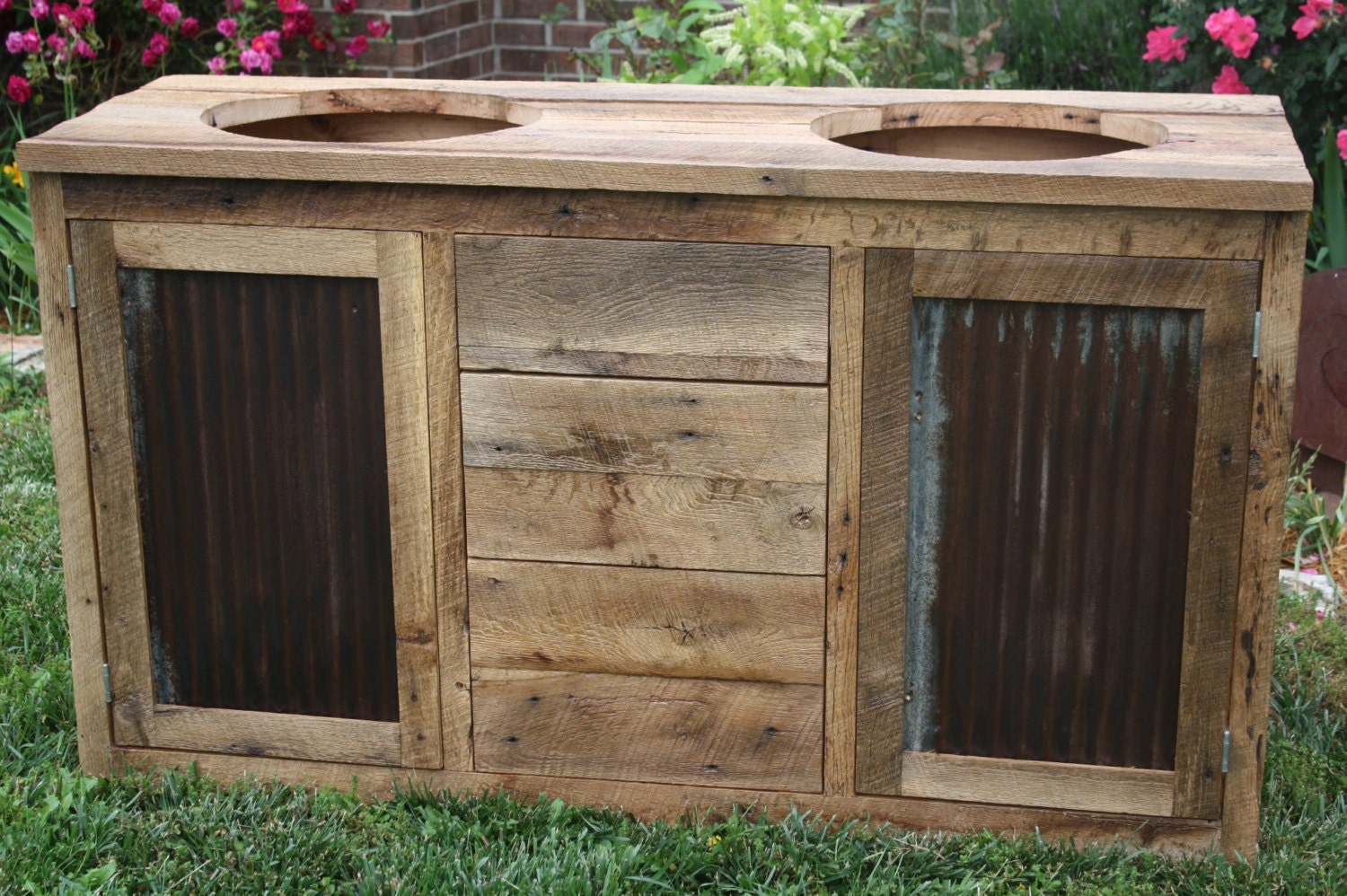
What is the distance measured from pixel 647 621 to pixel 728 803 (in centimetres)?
34

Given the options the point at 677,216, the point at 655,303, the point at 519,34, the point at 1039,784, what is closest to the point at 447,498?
the point at 655,303

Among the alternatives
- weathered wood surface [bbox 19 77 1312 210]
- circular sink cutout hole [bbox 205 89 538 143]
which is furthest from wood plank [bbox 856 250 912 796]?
circular sink cutout hole [bbox 205 89 538 143]

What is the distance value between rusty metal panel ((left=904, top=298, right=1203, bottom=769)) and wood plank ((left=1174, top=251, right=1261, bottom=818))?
21 mm

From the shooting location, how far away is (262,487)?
256 centimetres

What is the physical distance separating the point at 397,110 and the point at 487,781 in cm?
131

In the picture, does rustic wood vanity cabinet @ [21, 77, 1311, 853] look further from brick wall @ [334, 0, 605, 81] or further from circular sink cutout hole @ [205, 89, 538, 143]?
brick wall @ [334, 0, 605, 81]

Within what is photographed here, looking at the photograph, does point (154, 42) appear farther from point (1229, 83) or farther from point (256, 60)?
point (1229, 83)

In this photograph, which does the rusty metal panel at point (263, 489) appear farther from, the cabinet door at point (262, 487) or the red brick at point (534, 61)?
the red brick at point (534, 61)

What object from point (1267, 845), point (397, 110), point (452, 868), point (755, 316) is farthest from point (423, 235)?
point (1267, 845)

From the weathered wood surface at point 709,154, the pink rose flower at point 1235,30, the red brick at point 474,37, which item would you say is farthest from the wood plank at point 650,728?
the red brick at point 474,37

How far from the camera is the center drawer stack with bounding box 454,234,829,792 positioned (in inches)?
92.7

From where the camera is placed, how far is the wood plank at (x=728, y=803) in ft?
8.18

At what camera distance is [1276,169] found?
2.20m

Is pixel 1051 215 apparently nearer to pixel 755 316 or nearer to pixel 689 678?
pixel 755 316
